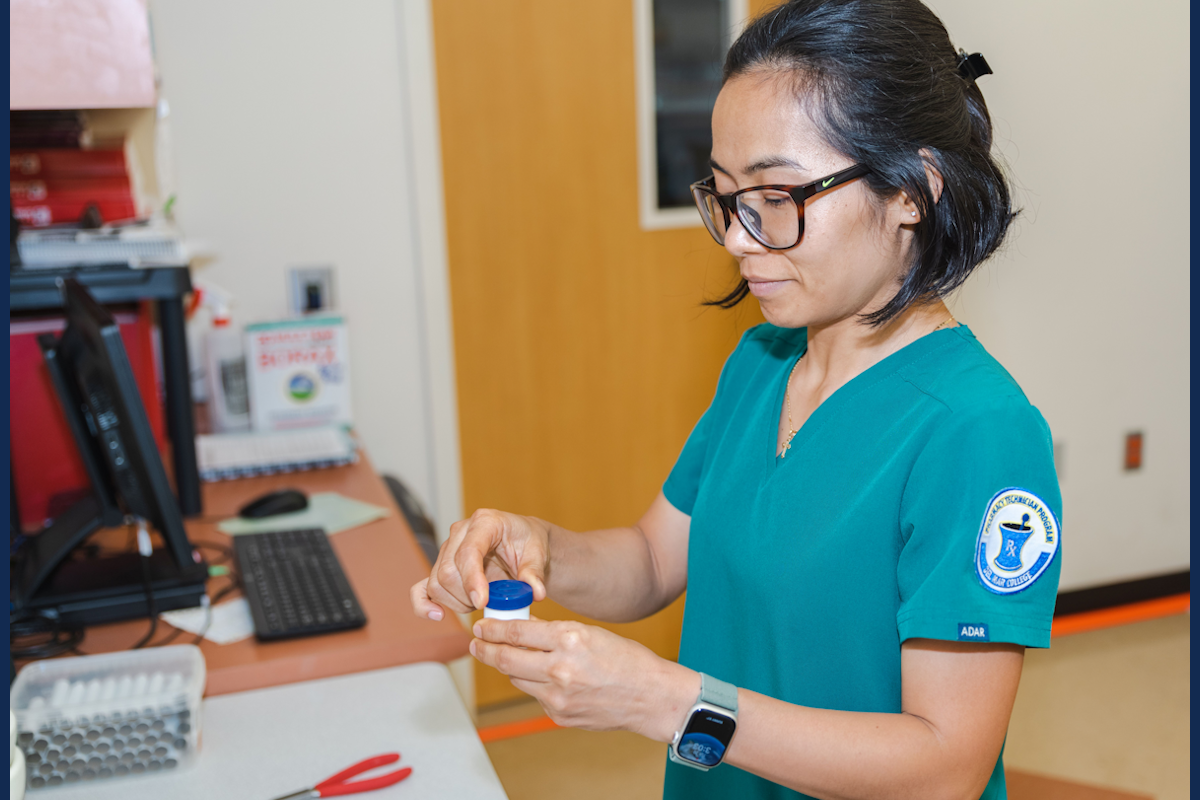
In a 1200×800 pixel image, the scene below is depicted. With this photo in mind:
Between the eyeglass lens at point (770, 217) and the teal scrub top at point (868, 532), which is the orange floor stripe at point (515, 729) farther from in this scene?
the eyeglass lens at point (770, 217)

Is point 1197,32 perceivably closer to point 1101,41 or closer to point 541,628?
point 1101,41

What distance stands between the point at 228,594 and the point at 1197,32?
2596 millimetres

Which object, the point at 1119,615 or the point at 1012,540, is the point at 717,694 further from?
the point at 1119,615

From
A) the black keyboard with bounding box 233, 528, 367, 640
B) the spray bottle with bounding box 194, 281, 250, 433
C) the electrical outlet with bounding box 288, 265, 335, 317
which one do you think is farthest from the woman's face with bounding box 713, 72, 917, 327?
the electrical outlet with bounding box 288, 265, 335, 317

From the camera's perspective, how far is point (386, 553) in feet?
5.16

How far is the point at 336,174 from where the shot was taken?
7.97ft

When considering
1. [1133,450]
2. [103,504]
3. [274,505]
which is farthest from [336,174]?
[1133,450]

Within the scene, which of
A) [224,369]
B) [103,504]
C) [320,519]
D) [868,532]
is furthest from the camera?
[224,369]

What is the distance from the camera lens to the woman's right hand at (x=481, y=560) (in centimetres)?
94

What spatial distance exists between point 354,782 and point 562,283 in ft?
5.96

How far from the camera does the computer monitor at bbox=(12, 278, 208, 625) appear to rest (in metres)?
1.23

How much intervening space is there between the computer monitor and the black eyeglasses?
2.53ft

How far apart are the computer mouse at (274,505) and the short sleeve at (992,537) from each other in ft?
4.03

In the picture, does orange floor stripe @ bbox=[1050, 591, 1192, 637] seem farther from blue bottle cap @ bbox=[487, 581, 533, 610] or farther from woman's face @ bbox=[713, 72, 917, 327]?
blue bottle cap @ bbox=[487, 581, 533, 610]
